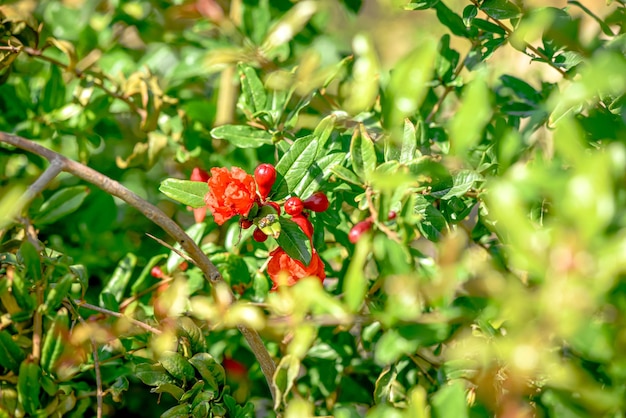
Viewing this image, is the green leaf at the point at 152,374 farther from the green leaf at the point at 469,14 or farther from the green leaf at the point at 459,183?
the green leaf at the point at 469,14

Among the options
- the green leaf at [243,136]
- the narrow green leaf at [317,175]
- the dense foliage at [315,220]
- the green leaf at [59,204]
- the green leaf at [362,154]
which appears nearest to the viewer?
the dense foliage at [315,220]

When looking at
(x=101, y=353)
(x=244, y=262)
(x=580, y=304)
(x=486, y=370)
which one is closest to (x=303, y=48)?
(x=244, y=262)

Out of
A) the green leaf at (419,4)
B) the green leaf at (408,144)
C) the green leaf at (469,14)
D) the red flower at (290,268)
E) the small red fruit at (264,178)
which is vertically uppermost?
the green leaf at (419,4)

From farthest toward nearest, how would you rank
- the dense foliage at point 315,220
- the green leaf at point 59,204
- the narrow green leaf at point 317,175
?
the green leaf at point 59,204 < the narrow green leaf at point 317,175 < the dense foliage at point 315,220

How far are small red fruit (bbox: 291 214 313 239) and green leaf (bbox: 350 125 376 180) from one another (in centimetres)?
11

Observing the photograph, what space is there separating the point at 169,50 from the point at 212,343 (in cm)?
71

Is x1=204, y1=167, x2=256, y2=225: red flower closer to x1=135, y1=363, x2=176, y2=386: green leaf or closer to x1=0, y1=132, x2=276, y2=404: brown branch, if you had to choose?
x1=0, y1=132, x2=276, y2=404: brown branch

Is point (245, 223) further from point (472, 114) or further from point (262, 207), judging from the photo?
point (472, 114)

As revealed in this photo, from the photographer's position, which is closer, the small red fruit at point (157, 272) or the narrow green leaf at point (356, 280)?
the narrow green leaf at point (356, 280)

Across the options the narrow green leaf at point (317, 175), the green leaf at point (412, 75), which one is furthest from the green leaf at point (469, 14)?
the green leaf at point (412, 75)

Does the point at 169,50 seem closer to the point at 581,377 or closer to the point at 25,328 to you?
the point at 25,328

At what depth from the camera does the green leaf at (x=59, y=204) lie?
1.06 meters

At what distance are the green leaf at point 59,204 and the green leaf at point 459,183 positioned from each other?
60 centimetres

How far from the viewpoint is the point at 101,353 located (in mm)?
993
